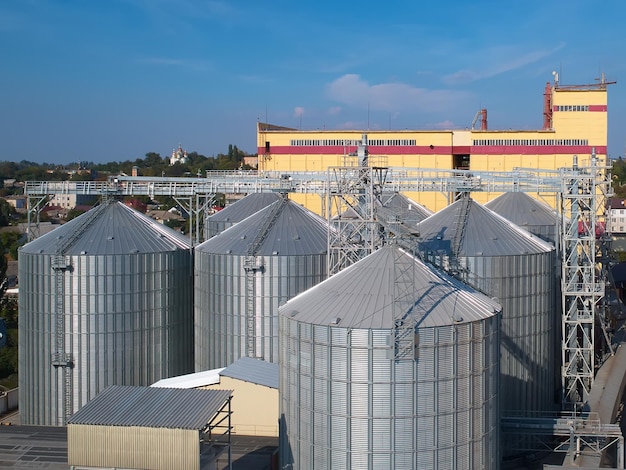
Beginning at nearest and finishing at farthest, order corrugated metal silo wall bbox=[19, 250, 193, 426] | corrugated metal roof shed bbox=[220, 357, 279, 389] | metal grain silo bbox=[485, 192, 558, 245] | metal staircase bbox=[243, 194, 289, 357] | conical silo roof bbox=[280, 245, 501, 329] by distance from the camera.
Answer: conical silo roof bbox=[280, 245, 501, 329] < corrugated metal roof shed bbox=[220, 357, 279, 389] < metal staircase bbox=[243, 194, 289, 357] < corrugated metal silo wall bbox=[19, 250, 193, 426] < metal grain silo bbox=[485, 192, 558, 245]

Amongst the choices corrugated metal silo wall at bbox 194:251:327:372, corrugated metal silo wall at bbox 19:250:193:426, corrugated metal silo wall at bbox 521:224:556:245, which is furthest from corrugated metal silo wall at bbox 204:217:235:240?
corrugated metal silo wall at bbox 521:224:556:245

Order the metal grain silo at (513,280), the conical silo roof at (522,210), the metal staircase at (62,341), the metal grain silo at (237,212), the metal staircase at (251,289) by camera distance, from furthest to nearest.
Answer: the metal grain silo at (237,212) < the conical silo roof at (522,210) < the metal staircase at (62,341) < the metal staircase at (251,289) < the metal grain silo at (513,280)

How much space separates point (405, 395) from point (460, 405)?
7.31 ft

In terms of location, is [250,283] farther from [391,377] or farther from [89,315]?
[391,377]

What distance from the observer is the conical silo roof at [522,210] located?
183 ft

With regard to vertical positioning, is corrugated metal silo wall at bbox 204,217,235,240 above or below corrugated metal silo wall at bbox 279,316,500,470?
above

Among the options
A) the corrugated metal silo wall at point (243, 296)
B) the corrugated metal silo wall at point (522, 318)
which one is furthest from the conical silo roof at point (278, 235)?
the corrugated metal silo wall at point (522, 318)

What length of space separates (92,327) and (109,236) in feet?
16.8

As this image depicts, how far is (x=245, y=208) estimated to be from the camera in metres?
58.2

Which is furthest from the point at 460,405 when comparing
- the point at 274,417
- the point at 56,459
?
the point at 56,459

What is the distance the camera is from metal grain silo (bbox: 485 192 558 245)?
5475cm

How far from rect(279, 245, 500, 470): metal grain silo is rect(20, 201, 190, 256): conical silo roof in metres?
17.3

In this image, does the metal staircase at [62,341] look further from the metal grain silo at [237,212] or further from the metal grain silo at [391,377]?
the metal grain silo at [391,377]

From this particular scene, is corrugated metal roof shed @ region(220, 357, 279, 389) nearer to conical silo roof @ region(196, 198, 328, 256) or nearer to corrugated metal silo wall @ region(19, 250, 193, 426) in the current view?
conical silo roof @ region(196, 198, 328, 256)
